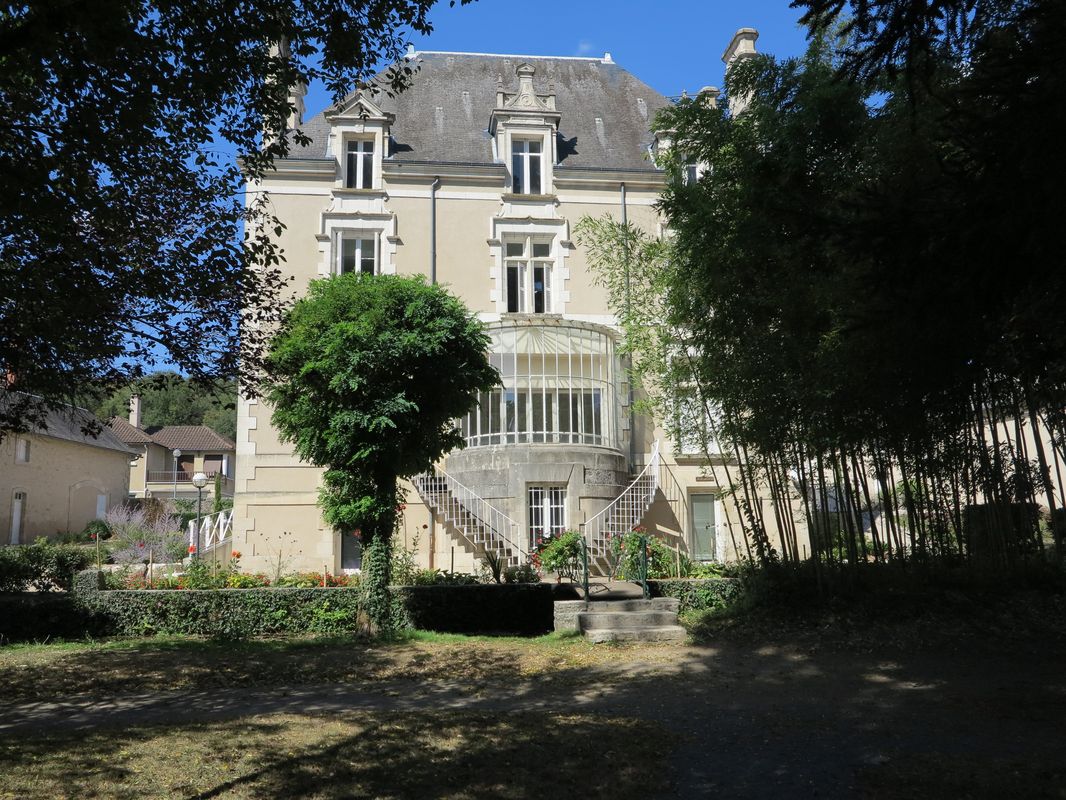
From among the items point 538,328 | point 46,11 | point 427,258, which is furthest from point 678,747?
point 427,258

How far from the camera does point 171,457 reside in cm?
4997

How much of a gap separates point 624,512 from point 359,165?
9964 mm

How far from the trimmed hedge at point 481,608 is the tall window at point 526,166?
10.0m

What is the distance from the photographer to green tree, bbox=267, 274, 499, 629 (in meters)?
10.4

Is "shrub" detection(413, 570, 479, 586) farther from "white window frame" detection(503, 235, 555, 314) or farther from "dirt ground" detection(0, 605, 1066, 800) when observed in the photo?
"white window frame" detection(503, 235, 555, 314)

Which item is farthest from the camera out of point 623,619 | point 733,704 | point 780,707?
point 623,619

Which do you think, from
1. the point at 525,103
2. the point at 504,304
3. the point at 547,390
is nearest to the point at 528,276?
the point at 504,304

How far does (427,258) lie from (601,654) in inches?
425

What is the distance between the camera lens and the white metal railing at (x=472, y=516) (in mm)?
14844

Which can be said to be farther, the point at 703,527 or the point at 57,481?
the point at 57,481

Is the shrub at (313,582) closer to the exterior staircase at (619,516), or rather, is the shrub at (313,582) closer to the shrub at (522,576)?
the shrub at (522,576)

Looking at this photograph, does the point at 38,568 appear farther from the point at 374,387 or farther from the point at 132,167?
the point at 132,167

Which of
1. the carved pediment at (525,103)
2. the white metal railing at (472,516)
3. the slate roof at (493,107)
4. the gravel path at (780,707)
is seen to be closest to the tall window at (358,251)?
the slate roof at (493,107)

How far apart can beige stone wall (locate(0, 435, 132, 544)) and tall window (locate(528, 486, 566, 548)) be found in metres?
19.2
